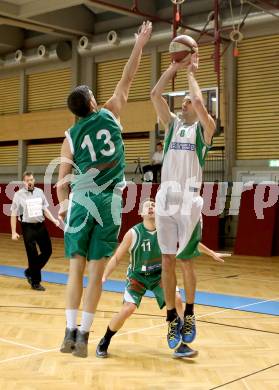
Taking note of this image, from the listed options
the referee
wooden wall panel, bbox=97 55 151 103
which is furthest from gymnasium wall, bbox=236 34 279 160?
the referee

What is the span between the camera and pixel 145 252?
536 cm

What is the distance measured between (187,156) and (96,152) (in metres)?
1.03

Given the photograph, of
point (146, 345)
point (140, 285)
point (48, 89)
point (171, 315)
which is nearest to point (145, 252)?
point (140, 285)

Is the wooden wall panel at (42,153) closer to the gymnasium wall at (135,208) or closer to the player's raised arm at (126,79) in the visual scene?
the gymnasium wall at (135,208)

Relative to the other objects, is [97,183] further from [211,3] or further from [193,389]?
[211,3]

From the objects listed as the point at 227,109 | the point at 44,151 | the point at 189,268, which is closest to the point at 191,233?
the point at 189,268

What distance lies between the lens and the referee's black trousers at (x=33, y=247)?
8.89 meters

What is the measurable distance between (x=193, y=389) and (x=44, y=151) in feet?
56.0

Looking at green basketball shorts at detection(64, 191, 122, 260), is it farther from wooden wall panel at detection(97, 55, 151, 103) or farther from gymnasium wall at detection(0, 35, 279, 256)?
wooden wall panel at detection(97, 55, 151, 103)

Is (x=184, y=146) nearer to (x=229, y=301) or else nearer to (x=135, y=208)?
(x=229, y=301)

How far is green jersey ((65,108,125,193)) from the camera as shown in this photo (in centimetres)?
412

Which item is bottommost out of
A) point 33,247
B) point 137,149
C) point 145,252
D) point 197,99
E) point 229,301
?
point 229,301

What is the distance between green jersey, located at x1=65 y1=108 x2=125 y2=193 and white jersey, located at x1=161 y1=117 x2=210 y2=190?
82 centimetres

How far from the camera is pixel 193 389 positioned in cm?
423
